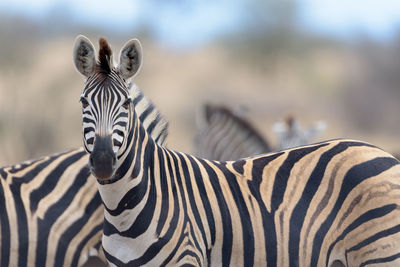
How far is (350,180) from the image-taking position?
17.3 feet

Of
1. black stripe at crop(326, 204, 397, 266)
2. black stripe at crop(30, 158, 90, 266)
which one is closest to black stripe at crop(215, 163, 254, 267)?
black stripe at crop(326, 204, 397, 266)

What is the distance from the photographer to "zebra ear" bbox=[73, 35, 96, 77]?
16.5 feet

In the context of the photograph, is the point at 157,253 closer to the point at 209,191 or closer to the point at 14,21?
the point at 209,191

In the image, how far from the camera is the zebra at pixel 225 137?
11165mm

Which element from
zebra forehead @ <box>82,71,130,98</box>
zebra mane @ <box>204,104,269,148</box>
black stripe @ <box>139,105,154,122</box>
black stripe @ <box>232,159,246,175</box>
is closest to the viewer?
zebra forehead @ <box>82,71,130,98</box>

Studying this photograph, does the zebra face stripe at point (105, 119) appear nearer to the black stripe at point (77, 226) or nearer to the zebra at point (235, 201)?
the zebra at point (235, 201)

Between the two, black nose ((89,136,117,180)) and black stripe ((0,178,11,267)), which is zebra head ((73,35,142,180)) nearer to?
black nose ((89,136,117,180))

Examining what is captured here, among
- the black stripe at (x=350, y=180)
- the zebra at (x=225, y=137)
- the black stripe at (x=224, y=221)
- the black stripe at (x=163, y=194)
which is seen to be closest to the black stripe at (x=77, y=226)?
the black stripe at (x=163, y=194)

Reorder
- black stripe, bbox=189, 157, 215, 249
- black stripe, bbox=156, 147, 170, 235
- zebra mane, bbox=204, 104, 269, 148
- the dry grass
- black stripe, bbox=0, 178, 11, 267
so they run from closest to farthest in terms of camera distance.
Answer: black stripe, bbox=156, 147, 170, 235 → black stripe, bbox=189, 157, 215, 249 → black stripe, bbox=0, 178, 11, 267 → zebra mane, bbox=204, 104, 269, 148 → the dry grass

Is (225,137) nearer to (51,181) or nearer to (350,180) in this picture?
(51,181)

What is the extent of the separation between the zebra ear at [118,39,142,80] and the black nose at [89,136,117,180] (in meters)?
0.65

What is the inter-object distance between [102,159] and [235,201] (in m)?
1.20

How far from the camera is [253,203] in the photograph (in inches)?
209

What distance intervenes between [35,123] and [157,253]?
637 inches
